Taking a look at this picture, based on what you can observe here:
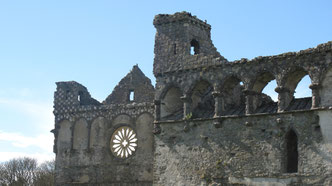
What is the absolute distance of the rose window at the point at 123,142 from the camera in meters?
34.2

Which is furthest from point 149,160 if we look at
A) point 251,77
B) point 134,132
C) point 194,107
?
point 251,77

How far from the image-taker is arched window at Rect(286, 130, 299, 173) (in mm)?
24000

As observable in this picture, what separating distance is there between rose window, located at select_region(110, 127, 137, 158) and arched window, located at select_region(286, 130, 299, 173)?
12.0 metres

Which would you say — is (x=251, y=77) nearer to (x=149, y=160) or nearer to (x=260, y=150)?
(x=260, y=150)

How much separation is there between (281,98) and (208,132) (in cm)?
356

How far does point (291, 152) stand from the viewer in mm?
24203

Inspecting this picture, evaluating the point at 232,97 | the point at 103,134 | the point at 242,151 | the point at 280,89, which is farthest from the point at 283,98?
the point at 103,134

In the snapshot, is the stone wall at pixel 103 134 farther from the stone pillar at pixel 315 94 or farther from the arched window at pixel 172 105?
the stone pillar at pixel 315 94

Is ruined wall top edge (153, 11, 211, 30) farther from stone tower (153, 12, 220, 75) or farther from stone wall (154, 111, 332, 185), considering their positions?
stone wall (154, 111, 332, 185)

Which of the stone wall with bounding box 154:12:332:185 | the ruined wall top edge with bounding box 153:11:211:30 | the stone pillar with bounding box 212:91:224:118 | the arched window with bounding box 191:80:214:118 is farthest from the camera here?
the ruined wall top edge with bounding box 153:11:211:30

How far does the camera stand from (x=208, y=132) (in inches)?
1029

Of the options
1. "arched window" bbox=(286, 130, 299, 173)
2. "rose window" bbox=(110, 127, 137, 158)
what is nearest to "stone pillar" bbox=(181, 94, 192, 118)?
"arched window" bbox=(286, 130, 299, 173)

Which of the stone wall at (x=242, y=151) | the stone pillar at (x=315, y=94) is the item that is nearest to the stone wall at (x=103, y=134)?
the stone wall at (x=242, y=151)

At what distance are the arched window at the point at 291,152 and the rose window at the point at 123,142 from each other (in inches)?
471
